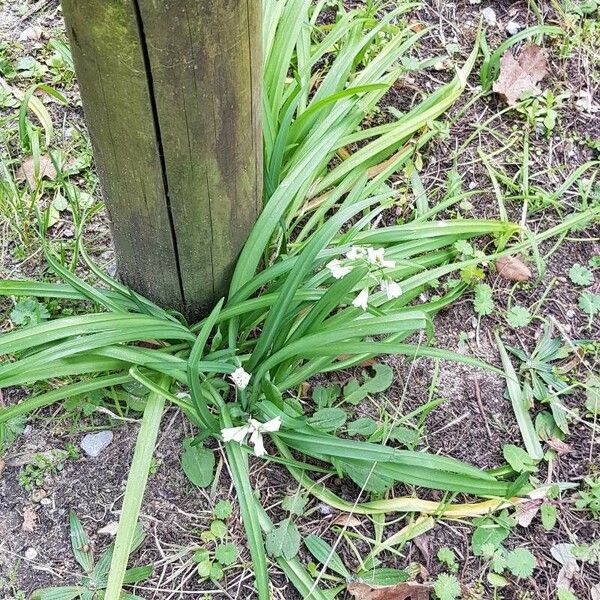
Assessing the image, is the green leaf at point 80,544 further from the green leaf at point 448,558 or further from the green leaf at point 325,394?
the green leaf at point 448,558

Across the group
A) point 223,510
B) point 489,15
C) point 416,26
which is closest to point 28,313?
point 223,510

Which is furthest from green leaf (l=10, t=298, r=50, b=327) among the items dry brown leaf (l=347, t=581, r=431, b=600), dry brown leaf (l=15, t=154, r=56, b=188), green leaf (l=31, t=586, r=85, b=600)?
dry brown leaf (l=347, t=581, r=431, b=600)

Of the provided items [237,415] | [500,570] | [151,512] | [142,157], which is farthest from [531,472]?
[142,157]

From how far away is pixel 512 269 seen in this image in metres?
2.31

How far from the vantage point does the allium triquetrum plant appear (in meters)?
1.68

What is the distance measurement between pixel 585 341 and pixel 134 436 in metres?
1.39

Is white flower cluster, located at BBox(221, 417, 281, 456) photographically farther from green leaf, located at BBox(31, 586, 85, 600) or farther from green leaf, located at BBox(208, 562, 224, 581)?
green leaf, located at BBox(31, 586, 85, 600)

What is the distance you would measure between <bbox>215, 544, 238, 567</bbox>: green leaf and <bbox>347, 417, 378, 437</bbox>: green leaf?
0.43 metres

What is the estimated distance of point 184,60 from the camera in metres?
1.30

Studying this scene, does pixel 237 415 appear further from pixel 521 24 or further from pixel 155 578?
pixel 521 24

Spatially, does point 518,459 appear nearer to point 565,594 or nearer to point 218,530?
point 565,594

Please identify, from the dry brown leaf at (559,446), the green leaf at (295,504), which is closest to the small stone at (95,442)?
the green leaf at (295,504)

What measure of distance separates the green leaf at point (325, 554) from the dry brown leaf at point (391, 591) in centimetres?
4

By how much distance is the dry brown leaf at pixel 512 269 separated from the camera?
90.8 inches
